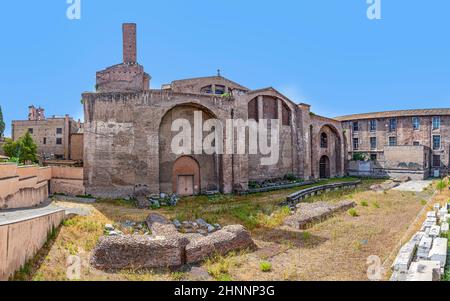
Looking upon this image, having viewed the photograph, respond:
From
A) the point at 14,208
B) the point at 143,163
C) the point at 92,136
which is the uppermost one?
the point at 92,136

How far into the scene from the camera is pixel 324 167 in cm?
3152

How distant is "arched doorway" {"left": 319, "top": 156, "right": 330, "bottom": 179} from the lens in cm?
3134

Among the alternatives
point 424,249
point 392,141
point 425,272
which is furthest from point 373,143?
point 425,272

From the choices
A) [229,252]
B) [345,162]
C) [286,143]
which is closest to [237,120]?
[286,143]

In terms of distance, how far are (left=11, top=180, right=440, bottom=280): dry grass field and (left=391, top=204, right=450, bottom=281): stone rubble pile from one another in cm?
68

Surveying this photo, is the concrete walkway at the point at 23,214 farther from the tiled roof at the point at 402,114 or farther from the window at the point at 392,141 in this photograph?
the tiled roof at the point at 402,114

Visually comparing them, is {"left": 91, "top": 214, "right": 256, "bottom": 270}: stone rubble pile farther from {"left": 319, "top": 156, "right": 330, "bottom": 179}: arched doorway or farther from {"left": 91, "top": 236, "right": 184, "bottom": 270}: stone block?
{"left": 319, "top": 156, "right": 330, "bottom": 179}: arched doorway

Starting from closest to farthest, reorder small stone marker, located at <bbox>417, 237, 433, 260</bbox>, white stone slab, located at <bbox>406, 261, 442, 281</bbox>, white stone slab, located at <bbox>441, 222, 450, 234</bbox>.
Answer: white stone slab, located at <bbox>406, 261, 442, 281</bbox>
small stone marker, located at <bbox>417, 237, 433, 260</bbox>
white stone slab, located at <bbox>441, 222, 450, 234</bbox>

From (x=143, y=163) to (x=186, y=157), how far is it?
10.0 ft

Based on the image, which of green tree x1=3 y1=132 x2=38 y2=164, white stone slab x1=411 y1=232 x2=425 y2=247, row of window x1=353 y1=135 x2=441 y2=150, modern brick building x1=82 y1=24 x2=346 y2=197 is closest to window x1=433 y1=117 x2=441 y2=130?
row of window x1=353 y1=135 x2=441 y2=150

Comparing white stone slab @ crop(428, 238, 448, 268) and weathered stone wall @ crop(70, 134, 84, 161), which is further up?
weathered stone wall @ crop(70, 134, 84, 161)

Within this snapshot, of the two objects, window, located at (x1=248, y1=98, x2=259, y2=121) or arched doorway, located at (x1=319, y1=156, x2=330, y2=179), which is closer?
window, located at (x1=248, y1=98, x2=259, y2=121)

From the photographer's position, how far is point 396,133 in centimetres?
3616

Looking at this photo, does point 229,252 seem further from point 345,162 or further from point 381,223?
point 345,162
